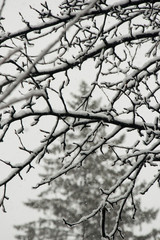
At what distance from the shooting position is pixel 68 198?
14008 millimetres

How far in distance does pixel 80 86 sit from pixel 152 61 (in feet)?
36.1

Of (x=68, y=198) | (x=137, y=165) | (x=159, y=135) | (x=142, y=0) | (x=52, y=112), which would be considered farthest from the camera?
(x=68, y=198)

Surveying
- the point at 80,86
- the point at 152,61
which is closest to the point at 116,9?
the point at 152,61

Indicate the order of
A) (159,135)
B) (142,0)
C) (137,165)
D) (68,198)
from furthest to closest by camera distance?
(68,198) < (142,0) < (137,165) < (159,135)

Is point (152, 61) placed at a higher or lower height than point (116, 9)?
lower

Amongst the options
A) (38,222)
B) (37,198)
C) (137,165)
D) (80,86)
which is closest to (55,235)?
(38,222)

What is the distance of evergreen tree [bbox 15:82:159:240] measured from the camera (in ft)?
44.3

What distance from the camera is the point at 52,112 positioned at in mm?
2617

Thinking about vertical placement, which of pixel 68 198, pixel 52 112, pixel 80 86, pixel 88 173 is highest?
pixel 80 86

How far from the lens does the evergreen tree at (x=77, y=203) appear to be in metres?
13.5

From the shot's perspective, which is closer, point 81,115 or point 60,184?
point 81,115

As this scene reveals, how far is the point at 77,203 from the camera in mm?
13820

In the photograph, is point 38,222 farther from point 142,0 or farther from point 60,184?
point 142,0

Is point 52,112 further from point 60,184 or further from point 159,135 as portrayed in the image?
point 60,184
